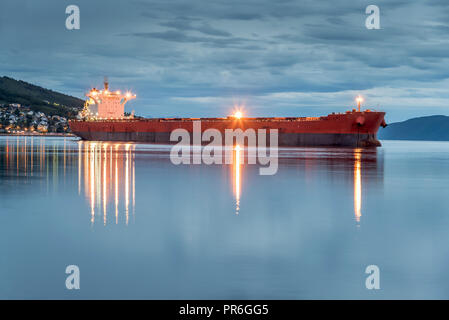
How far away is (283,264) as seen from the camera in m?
8.30

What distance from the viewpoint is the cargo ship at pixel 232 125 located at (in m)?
57.7

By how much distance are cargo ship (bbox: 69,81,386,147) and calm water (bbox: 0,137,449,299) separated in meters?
38.3

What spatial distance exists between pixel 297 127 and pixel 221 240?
52.4 meters

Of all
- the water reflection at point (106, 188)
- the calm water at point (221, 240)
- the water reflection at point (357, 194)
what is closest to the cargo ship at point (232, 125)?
the water reflection at point (357, 194)

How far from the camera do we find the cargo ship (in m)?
57.7

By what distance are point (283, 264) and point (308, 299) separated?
165cm

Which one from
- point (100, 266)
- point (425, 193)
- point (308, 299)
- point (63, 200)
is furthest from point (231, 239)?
point (425, 193)

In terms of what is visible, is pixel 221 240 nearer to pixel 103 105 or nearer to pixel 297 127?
pixel 297 127

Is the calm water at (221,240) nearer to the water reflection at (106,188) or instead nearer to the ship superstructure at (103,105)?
the water reflection at (106,188)

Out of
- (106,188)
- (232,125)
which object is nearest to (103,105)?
(232,125)

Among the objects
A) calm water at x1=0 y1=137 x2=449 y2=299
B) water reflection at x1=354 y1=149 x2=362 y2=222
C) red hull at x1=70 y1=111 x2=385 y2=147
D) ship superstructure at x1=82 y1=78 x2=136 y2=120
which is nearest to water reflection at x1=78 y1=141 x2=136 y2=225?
calm water at x1=0 y1=137 x2=449 y2=299

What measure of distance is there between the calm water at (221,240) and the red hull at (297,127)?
37.8 meters

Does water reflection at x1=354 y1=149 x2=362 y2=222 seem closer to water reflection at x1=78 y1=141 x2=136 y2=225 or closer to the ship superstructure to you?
water reflection at x1=78 y1=141 x2=136 y2=225
